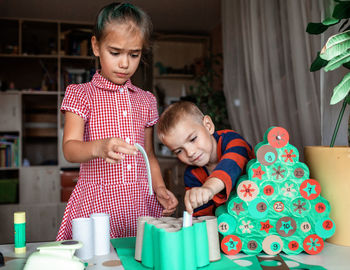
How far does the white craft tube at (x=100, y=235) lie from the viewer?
2.74ft

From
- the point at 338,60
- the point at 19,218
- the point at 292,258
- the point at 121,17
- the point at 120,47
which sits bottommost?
the point at 292,258

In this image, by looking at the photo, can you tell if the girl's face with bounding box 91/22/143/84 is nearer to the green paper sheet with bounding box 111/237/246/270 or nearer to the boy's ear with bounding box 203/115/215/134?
the boy's ear with bounding box 203/115/215/134

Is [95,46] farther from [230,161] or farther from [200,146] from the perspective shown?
[230,161]

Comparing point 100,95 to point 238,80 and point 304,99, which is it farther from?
point 238,80

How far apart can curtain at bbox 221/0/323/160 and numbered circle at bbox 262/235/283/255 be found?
92cm

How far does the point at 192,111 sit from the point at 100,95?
0.35 metres

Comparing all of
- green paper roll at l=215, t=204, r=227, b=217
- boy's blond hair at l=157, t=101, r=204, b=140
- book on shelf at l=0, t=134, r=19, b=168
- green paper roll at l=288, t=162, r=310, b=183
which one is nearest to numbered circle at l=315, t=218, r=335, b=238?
green paper roll at l=288, t=162, r=310, b=183

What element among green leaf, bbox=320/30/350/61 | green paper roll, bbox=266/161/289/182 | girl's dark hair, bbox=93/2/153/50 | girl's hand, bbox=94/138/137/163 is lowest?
green paper roll, bbox=266/161/289/182

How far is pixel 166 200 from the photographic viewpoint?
3.98ft

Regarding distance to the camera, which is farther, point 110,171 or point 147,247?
point 110,171

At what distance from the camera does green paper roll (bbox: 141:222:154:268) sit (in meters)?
0.76

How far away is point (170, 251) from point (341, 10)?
0.68 m

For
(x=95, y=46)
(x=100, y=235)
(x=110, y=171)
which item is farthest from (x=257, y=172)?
(x=95, y=46)

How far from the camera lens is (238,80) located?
2.77 meters
